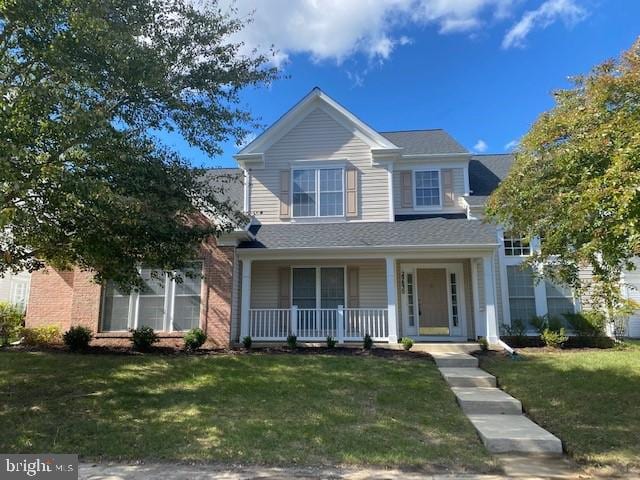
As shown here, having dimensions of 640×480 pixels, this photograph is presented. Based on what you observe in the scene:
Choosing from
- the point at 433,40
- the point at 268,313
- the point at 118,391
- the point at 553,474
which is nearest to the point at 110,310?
the point at 268,313

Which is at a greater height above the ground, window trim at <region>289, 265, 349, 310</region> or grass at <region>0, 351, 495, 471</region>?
window trim at <region>289, 265, 349, 310</region>

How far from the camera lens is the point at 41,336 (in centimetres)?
1261

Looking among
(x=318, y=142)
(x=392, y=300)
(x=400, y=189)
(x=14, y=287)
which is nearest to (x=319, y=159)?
(x=318, y=142)

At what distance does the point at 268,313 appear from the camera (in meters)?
13.5

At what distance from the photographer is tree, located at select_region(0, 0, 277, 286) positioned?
20.9ft

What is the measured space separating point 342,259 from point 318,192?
9.21ft

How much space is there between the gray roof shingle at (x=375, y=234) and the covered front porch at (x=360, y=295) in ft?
1.04

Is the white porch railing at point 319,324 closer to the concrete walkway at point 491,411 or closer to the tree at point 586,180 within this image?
the concrete walkway at point 491,411

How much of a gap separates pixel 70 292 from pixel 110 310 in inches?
59.2

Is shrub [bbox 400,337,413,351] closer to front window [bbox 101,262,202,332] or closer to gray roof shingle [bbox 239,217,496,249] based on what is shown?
gray roof shingle [bbox 239,217,496,249]

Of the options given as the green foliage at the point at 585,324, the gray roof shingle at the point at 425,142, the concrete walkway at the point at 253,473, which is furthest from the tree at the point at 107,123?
the green foliage at the point at 585,324

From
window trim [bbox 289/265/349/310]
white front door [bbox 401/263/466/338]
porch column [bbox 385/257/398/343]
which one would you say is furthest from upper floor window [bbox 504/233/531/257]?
window trim [bbox 289/265/349/310]

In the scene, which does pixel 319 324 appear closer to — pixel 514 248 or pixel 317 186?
pixel 317 186

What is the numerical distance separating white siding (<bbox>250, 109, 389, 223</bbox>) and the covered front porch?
1935 mm
